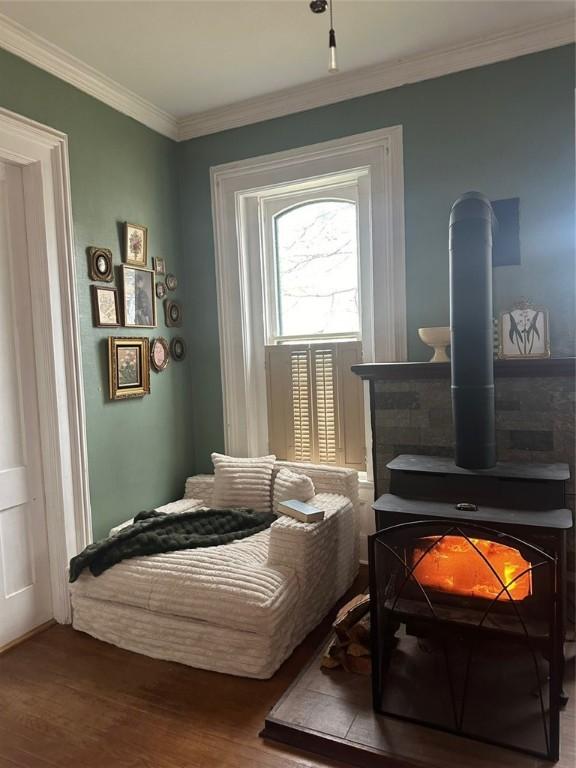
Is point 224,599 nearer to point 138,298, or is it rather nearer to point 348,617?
point 348,617

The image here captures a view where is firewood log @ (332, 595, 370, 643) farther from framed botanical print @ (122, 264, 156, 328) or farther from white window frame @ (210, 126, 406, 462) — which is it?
framed botanical print @ (122, 264, 156, 328)

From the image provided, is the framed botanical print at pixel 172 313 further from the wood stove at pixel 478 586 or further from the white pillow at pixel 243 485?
the wood stove at pixel 478 586

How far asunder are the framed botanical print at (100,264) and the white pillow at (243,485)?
49.4 inches

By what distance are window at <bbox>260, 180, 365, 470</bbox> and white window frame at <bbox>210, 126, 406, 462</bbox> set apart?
74 millimetres

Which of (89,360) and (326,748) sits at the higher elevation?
(89,360)

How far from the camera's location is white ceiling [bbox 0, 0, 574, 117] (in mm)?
2324

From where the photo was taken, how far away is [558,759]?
1.69m

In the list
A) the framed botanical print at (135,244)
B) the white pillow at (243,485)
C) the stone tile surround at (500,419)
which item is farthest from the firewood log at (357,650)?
the framed botanical print at (135,244)

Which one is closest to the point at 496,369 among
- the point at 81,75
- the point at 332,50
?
the point at 332,50

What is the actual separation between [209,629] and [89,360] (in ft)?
4.86

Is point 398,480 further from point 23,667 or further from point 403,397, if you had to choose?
point 23,667

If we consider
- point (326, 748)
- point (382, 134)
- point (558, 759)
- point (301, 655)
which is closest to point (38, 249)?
point (382, 134)

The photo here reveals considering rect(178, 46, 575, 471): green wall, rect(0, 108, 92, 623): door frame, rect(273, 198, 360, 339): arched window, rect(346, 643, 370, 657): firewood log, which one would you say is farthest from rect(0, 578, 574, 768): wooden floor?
rect(178, 46, 575, 471): green wall

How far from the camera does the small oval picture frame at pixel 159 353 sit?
3.24 meters
